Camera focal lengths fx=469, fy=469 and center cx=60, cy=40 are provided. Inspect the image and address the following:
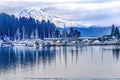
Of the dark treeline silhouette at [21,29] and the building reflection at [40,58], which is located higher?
the dark treeline silhouette at [21,29]

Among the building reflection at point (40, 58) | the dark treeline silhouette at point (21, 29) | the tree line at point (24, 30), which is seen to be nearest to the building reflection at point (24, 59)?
the building reflection at point (40, 58)

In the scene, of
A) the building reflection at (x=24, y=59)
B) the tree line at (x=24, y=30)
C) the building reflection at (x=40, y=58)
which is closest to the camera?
the building reflection at (x=24, y=59)

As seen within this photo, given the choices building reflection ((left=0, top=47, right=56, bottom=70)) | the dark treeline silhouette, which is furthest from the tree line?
building reflection ((left=0, top=47, right=56, bottom=70))

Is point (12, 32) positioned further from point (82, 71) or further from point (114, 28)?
point (82, 71)

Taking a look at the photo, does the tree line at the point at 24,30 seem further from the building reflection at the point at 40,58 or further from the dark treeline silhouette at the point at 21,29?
the building reflection at the point at 40,58

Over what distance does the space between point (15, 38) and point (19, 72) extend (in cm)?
11559

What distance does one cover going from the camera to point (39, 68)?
54.5m

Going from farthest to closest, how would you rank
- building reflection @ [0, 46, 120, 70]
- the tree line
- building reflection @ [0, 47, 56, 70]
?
the tree line, building reflection @ [0, 46, 120, 70], building reflection @ [0, 47, 56, 70]

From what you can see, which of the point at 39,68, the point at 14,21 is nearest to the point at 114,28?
the point at 14,21

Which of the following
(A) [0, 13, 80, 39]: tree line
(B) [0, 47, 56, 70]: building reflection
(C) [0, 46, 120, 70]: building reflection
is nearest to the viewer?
(B) [0, 47, 56, 70]: building reflection

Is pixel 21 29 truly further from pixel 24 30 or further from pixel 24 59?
pixel 24 59

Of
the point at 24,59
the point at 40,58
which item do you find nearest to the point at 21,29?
the point at 40,58

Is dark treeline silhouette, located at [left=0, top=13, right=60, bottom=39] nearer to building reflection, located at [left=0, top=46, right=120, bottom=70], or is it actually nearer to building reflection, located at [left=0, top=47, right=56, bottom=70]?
building reflection, located at [left=0, top=46, right=120, bottom=70]

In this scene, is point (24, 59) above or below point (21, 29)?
below
